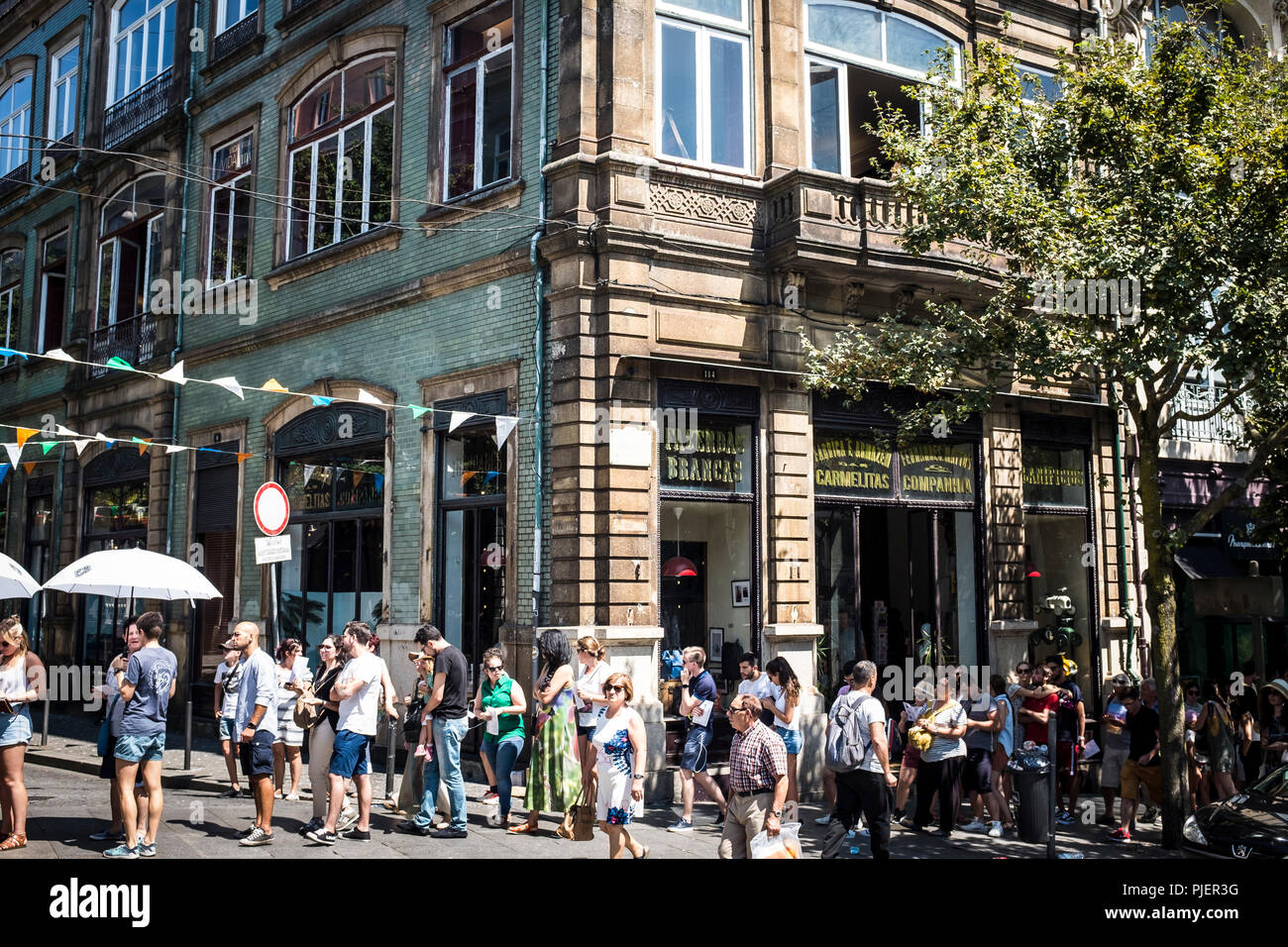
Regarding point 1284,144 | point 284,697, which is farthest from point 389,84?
point 1284,144

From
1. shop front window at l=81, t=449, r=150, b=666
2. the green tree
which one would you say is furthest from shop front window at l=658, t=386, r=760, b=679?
shop front window at l=81, t=449, r=150, b=666

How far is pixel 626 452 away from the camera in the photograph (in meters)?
13.6

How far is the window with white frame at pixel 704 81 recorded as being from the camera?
14.6m

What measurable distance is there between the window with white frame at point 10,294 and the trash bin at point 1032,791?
958 inches

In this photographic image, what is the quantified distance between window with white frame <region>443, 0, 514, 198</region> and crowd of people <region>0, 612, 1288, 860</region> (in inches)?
261

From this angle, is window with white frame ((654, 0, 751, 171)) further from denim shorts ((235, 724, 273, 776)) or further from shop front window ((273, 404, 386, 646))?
denim shorts ((235, 724, 273, 776))

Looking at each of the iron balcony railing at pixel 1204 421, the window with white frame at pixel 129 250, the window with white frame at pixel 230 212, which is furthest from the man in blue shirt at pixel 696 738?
the window with white frame at pixel 129 250

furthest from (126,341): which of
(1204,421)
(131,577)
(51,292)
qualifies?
(1204,421)

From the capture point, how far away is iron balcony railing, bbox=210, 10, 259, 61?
19.8 metres

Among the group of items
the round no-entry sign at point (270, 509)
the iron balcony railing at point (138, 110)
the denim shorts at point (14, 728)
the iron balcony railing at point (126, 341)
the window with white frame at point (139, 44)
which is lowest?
the denim shorts at point (14, 728)

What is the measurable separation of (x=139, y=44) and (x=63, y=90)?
375 centimetres

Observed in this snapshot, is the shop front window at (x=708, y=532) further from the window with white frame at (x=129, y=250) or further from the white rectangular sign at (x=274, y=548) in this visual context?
the window with white frame at (x=129, y=250)

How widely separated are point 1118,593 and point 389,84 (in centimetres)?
1356

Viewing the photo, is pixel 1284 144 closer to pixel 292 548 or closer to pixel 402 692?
pixel 402 692
